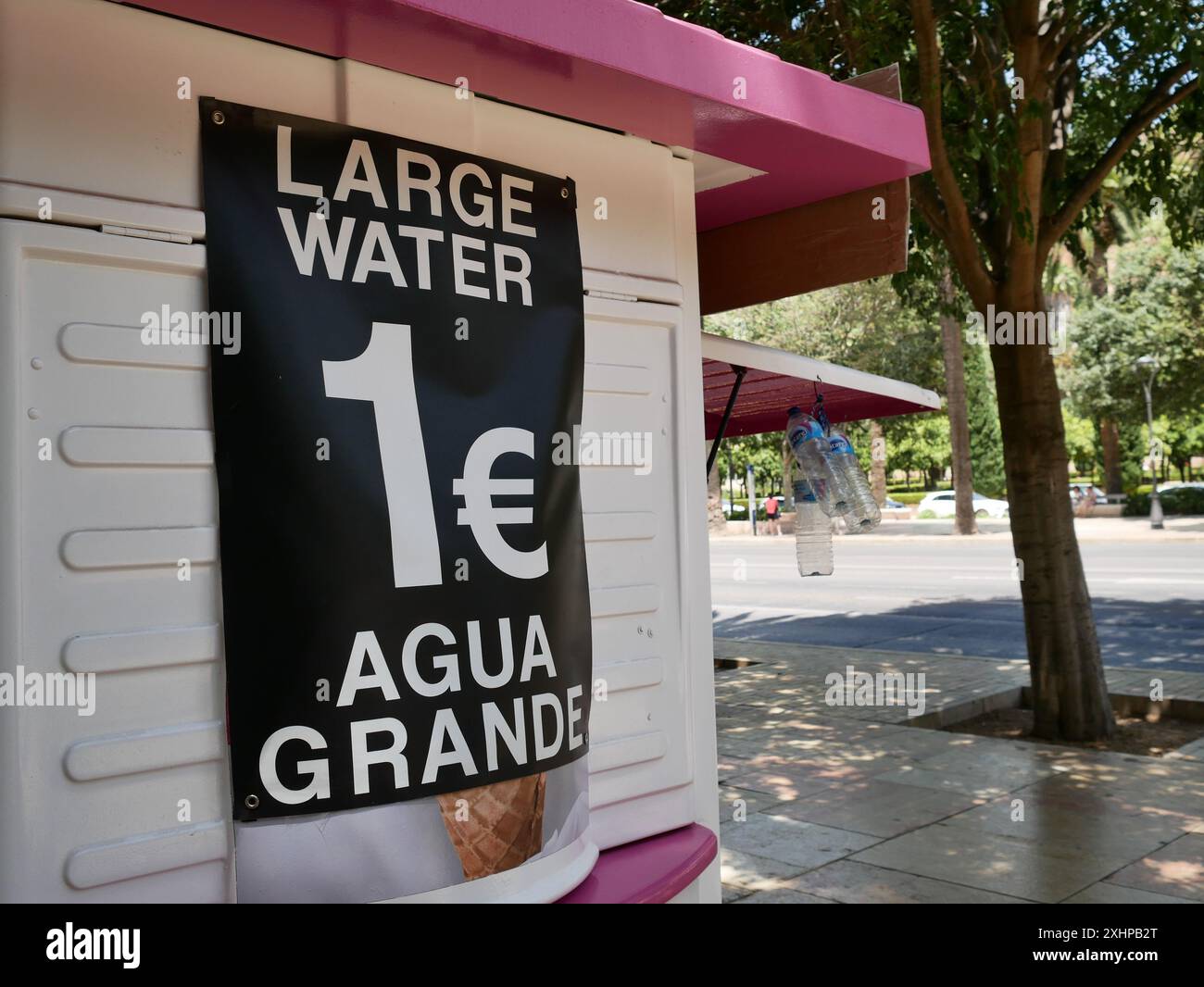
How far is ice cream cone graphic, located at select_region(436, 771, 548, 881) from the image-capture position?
9.44 feet

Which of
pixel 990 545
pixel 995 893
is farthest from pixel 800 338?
pixel 995 893

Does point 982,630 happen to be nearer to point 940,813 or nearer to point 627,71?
point 940,813

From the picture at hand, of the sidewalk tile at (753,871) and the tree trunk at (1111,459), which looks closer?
the sidewalk tile at (753,871)

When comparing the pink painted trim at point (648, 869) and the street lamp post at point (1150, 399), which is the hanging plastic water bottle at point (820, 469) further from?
the street lamp post at point (1150, 399)

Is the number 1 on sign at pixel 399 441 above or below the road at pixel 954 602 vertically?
above

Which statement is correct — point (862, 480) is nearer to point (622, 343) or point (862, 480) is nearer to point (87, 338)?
point (622, 343)

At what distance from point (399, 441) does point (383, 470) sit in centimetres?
9

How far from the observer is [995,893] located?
5.14 meters

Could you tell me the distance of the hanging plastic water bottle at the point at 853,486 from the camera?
4652mm

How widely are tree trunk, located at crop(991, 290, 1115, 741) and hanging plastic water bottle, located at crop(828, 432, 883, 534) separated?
377cm

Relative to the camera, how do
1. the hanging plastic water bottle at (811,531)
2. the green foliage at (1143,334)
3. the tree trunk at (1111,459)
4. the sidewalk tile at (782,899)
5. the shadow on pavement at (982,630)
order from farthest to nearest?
the tree trunk at (1111,459) → the green foliage at (1143,334) → the shadow on pavement at (982,630) → the sidewalk tile at (782,899) → the hanging plastic water bottle at (811,531)

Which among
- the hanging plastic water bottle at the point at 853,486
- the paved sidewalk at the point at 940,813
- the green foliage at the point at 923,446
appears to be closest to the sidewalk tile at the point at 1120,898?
the paved sidewalk at the point at 940,813

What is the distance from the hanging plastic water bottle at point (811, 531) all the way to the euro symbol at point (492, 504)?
192 cm

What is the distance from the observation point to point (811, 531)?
4883mm
